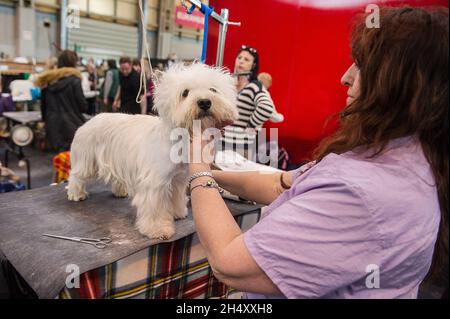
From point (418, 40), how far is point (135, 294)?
47.1 inches

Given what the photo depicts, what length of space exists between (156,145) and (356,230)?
3.00 ft

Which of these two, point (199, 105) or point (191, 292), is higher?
point (199, 105)

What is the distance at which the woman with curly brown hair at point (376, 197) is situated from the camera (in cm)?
66

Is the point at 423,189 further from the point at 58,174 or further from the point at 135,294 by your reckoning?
the point at 58,174

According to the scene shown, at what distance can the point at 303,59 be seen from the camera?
139 inches

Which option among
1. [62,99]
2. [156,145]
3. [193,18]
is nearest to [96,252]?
[156,145]

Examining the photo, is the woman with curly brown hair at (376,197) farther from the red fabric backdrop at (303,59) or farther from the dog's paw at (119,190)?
the red fabric backdrop at (303,59)

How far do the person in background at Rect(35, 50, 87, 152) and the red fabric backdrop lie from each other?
7.32 feet

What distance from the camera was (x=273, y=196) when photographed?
1200 mm

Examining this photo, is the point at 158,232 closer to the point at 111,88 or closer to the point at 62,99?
the point at 62,99

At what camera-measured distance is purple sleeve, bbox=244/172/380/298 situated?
0.66 metres

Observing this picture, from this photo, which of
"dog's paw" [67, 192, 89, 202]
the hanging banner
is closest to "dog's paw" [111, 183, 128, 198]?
"dog's paw" [67, 192, 89, 202]

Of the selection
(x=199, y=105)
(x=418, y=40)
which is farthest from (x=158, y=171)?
(x=418, y=40)

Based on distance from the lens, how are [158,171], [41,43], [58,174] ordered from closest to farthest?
1. [158,171]
2. [58,174]
3. [41,43]
